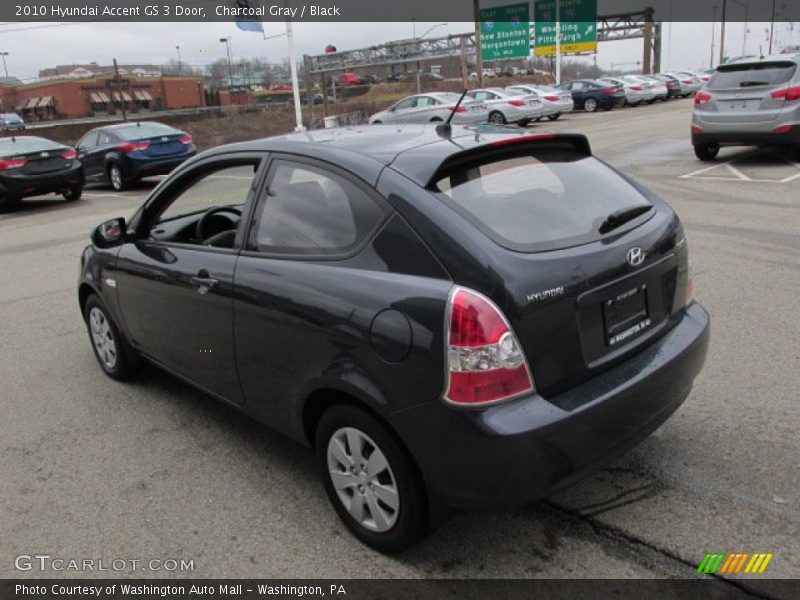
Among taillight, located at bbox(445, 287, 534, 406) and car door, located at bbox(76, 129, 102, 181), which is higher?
taillight, located at bbox(445, 287, 534, 406)

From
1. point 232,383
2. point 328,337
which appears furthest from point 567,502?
point 232,383

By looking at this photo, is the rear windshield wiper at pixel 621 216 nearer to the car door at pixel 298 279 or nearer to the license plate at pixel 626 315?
the license plate at pixel 626 315

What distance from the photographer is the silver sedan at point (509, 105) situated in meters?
27.8

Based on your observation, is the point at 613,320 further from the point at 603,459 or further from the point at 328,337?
the point at 328,337

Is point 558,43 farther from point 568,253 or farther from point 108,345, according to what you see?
point 568,253

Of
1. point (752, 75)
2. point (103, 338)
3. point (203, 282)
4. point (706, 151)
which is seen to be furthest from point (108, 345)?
point (706, 151)

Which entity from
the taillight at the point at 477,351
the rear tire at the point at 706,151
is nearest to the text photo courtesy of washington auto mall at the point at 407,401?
the taillight at the point at 477,351

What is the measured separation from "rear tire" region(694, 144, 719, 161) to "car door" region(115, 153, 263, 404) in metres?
11.5

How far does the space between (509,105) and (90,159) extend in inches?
654

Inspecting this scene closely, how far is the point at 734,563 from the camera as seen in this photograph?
9.06 ft

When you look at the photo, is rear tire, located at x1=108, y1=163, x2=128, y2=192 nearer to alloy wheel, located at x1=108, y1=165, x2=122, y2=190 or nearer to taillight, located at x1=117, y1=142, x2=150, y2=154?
alloy wheel, located at x1=108, y1=165, x2=122, y2=190

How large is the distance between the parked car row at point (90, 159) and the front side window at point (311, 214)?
42.1 feet

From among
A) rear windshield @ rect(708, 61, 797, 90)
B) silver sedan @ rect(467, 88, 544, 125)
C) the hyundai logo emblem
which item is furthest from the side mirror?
silver sedan @ rect(467, 88, 544, 125)

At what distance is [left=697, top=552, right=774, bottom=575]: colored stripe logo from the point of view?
2.72 metres
